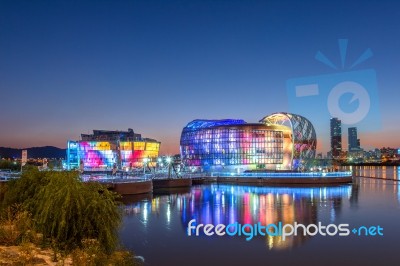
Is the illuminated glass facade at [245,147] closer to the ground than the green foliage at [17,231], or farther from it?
farther from it

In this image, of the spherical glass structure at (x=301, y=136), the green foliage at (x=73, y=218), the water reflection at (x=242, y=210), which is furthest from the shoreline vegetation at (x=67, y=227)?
the spherical glass structure at (x=301, y=136)

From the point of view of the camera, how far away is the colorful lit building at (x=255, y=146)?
127875 millimetres

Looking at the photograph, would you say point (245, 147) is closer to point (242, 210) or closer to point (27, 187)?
point (242, 210)

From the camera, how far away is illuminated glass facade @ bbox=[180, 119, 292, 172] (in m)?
131

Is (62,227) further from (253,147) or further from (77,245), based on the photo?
(253,147)

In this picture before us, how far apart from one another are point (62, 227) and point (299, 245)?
15525 mm

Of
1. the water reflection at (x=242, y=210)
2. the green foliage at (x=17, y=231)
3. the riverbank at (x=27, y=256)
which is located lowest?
the water reflection at (x=242, y=210)

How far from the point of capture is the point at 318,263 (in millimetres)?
21984

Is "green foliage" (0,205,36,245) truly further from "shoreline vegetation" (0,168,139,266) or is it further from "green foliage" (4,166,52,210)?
"green foliage" (4,166,52,210)

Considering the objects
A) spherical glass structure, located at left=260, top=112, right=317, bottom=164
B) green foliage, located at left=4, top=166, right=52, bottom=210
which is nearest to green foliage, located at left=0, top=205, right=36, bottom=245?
green foliage, located at left=4, top=166, right=52, bottom=210

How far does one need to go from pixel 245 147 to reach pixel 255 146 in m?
3.22

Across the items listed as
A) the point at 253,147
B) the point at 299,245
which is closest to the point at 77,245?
the point at 299,245

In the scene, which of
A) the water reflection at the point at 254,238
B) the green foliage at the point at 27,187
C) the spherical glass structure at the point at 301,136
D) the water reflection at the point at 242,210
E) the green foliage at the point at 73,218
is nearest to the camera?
the green foliage at the point at 73,218

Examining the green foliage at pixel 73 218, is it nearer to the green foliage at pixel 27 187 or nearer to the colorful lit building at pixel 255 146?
the green foliage at pixel 27 187
